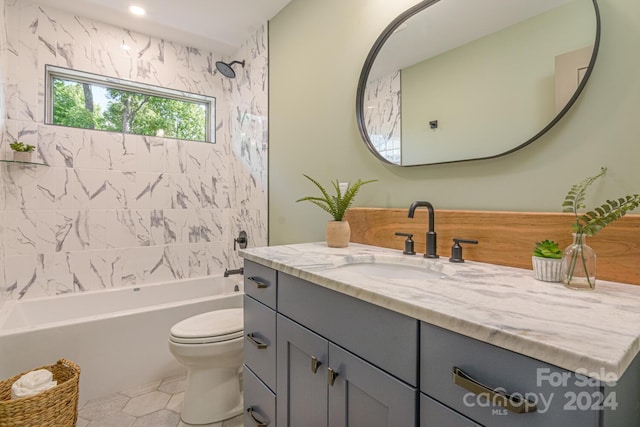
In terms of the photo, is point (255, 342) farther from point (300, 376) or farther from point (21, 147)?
point (21, 147)

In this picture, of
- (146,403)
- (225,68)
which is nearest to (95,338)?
(146,403)

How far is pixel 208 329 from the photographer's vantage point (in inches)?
68.4

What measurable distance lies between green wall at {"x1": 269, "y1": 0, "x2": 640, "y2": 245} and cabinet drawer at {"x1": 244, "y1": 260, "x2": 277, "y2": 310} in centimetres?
65

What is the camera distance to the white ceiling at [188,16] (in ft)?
7.49

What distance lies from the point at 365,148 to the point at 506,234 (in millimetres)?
816

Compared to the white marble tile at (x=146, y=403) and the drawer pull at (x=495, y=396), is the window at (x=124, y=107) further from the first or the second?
the drawer pull at (x=495, y=396)

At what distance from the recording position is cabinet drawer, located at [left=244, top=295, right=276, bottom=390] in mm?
1206

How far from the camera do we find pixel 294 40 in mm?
2186

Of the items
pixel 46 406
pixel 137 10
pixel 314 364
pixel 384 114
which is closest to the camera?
pixel 314 364

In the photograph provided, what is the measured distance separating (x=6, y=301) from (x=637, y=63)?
3532mm

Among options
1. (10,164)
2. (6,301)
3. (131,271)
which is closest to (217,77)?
(10,164)

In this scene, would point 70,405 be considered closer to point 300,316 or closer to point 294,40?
point 300,316

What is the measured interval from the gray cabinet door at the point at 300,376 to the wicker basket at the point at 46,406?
3.51ft

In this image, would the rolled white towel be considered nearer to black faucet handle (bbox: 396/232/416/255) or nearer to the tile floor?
the tile floor
